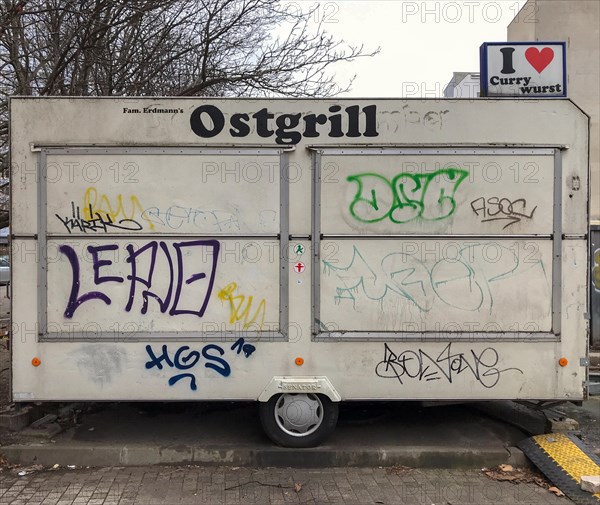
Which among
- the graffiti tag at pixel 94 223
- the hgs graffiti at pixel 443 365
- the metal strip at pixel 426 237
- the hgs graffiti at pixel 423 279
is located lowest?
the hgs graffiti at pixel 443 365

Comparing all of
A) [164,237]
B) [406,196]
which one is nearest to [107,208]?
[164,237]

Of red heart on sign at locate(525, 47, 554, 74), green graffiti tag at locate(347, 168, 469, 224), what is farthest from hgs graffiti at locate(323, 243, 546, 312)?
red heart on sign at locate(525, 47, 554, 74)

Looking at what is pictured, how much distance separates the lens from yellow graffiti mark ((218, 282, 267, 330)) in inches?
186

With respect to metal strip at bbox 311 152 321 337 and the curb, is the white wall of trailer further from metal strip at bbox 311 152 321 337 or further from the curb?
the curb

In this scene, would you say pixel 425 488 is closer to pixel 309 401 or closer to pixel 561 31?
pixel 309 401

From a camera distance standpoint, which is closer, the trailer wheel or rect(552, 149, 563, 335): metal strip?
rect(552, 149, 563, 335): metal strip

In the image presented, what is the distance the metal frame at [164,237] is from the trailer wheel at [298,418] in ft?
1.88

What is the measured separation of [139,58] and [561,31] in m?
21.4

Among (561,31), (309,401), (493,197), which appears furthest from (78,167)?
(561,31)

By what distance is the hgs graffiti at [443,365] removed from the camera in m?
4.71

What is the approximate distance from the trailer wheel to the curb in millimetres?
95

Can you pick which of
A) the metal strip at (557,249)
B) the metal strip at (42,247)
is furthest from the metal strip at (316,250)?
the metal strip at (42,247)

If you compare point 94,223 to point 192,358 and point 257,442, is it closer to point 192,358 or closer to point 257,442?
point 192,358

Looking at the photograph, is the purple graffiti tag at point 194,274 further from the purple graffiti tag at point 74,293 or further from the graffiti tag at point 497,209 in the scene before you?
the graffiti tag at point 497,209
